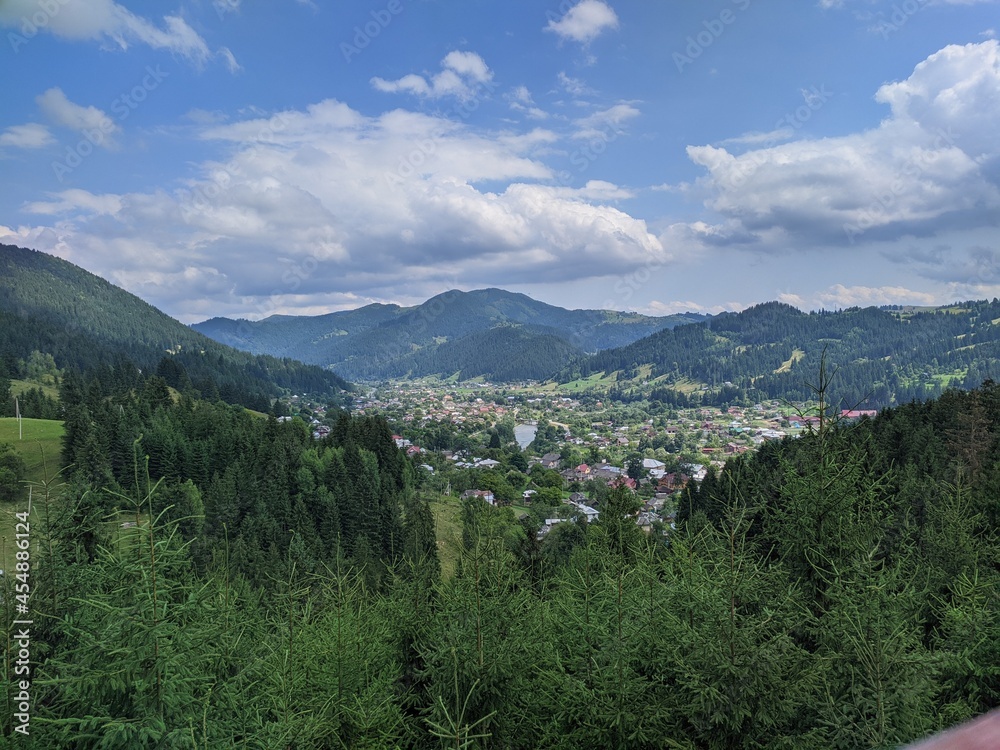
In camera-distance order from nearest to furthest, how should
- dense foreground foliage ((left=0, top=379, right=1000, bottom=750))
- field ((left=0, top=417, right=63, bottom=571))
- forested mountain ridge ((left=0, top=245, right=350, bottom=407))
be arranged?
dense foreground foliage ((left=0, top=379, right=1000, bottom=750)), field ((left=0, top=417, right=63, bottom=571)), forested mountain ridge ((left=0, top=245, right=350, bottom=407))

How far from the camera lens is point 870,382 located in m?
178

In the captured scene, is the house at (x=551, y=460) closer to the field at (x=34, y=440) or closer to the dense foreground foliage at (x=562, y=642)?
the field at (x=34, y=440)

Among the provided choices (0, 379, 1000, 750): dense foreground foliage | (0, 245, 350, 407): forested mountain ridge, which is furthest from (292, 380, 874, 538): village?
(0, 245, 350, 407): forested mountain ridge

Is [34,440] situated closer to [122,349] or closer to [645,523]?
[645,523]

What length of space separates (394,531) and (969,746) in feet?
156

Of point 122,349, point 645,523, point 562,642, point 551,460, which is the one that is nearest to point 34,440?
point 645,523

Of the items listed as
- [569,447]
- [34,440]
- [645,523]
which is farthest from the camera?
[569,447]

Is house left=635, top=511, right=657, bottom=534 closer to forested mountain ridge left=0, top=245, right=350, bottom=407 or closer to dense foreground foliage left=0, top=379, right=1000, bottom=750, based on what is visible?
dense foreground foliage left=0, top=379, right=1000, bottom=750

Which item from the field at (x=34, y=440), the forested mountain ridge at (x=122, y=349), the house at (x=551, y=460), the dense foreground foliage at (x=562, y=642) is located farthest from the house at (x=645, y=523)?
the forested mountain ridge at (x=122, y=349)

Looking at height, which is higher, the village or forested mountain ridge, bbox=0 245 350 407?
forested mountain ridge, bbox=0 245 350 407

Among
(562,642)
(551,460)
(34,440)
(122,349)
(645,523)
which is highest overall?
(122,349)

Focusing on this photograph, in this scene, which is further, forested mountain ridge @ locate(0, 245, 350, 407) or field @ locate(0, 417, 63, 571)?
forested mountain ridge @ locate(0, 245, 350, 407)

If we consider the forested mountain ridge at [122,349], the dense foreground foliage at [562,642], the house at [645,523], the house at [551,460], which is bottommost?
the house at [551,460]

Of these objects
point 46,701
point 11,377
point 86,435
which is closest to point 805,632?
point 46,701
